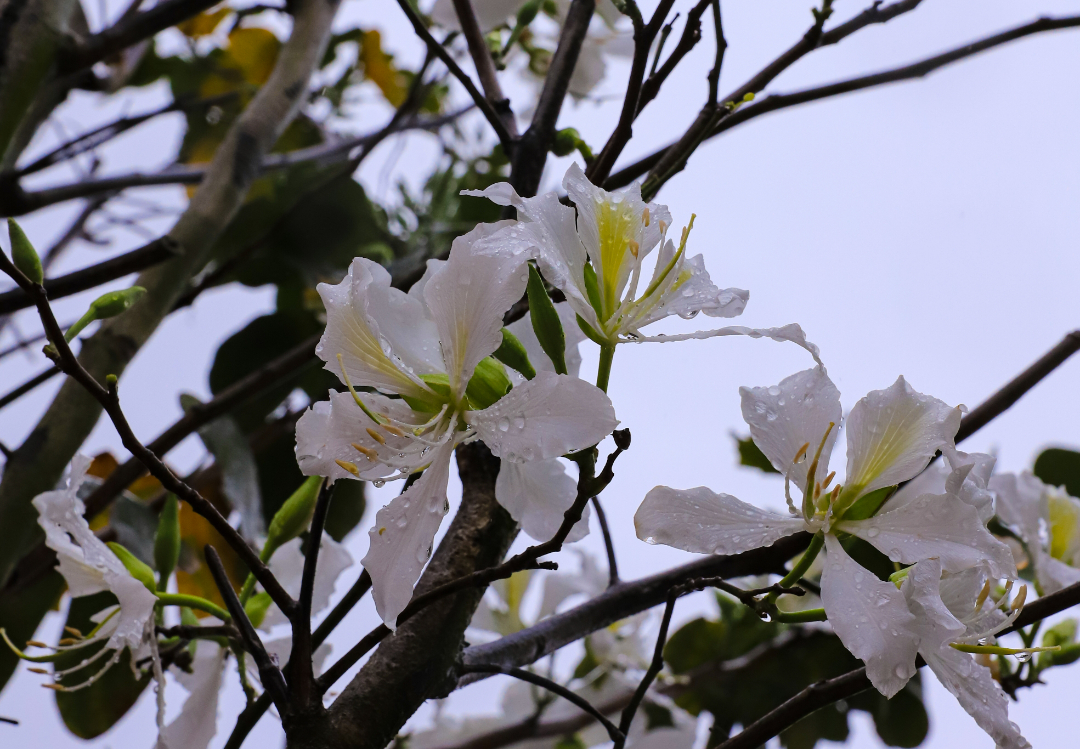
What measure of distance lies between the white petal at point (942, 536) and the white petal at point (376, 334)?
209 mm

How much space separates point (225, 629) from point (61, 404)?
306mm

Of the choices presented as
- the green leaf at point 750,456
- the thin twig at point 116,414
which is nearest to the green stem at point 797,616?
the thin twig at point 116,414

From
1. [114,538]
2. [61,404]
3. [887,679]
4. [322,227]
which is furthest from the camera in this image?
[322,227]

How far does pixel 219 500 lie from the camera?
96 centimetres

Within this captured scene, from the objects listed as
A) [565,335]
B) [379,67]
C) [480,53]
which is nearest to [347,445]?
[565,335]

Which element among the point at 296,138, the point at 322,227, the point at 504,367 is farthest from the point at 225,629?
the point at 296,138

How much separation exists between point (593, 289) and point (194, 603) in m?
0.30

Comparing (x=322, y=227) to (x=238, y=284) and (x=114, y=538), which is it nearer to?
(x=238, y=284)

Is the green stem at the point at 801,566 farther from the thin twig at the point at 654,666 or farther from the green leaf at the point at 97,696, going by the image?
the green leaf at the point at 97,696

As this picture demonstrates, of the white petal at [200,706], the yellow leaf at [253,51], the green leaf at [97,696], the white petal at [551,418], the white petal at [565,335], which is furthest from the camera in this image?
the yellow leaf at [253,51]

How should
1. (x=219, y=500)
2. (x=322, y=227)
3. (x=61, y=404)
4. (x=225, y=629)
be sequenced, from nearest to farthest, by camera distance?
1. (x=225, y=629)
2. (x=61, y=404)
3. (x=219, y=500)
4. (x=322, y=227)

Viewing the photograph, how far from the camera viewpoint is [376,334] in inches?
13.9

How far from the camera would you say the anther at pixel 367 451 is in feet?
1.14

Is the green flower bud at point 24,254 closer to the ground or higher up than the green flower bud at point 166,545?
higher up
